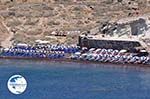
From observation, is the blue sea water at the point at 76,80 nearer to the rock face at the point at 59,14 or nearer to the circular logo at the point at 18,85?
the circular logo at the point at 18,85

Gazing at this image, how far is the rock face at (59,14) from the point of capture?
174m

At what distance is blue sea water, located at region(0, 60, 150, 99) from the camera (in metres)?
104

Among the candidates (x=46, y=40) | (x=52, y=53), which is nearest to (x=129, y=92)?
(x=52, y=53)

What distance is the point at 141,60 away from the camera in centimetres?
13588

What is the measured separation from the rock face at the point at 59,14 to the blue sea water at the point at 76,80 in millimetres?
30296

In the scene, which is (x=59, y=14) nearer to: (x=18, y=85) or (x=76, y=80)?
(x=76, y=80)

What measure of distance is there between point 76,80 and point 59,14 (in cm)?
6562

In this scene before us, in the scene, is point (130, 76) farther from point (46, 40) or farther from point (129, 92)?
point (46, 40)

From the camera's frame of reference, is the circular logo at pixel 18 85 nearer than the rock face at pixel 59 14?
Yes

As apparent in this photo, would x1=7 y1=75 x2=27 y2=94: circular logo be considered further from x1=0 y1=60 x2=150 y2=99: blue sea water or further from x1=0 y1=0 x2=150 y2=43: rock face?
x1=0 y1=0 x2=150 y2=43: rock face

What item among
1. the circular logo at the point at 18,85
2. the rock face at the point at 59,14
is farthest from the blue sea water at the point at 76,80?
the rock face at the point at 59,14

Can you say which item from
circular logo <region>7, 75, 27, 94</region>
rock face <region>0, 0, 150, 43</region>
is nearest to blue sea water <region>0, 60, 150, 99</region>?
circular logo <region>7, 75, 27, 94</region>

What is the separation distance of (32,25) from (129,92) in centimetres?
7321

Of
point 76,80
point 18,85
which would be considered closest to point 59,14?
point 76,80
